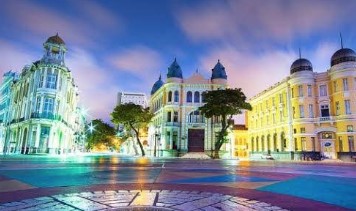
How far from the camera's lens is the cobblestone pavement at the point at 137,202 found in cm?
493

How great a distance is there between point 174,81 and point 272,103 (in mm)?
20105

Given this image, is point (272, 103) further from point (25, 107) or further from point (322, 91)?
point (25, 107)

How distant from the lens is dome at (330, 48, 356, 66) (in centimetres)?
4131

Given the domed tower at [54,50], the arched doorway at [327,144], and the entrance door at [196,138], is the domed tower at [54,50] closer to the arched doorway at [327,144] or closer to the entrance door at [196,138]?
the entrance door at [196,138]

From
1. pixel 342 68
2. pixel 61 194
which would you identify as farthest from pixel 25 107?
pixel 342 68

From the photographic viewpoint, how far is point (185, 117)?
5422 cm

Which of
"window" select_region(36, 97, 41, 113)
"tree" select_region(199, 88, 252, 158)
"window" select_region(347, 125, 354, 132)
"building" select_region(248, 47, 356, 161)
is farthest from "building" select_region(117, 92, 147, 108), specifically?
"window" select_region(347, 125, 354, 132)

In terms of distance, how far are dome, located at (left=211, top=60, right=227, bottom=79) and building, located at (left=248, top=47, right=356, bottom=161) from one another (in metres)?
10.8

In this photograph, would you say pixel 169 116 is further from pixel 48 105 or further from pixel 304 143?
pixel 304 143

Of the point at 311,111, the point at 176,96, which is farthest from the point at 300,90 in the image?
the point at 176,96

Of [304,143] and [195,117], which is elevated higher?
[195,117]

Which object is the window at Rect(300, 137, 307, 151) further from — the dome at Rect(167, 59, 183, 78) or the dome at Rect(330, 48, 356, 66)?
the dome at Rect(167, 59, 183, 78)

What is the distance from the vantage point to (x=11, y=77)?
59.1 m

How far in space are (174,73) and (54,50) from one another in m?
23.1
